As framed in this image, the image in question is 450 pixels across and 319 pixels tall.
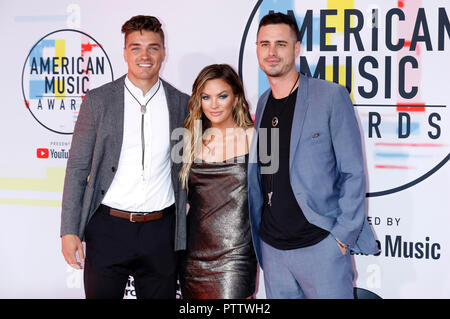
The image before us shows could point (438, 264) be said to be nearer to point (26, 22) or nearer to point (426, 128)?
point (426, 128)

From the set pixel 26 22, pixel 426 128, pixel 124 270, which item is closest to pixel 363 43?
pixel 426 128

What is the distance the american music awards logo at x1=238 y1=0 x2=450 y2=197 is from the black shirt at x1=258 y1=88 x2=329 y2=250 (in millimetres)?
904

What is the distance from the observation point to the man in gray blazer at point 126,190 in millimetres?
2645

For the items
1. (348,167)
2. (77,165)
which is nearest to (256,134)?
(348,167)

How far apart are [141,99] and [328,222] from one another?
127cm

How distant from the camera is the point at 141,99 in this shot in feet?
9.06

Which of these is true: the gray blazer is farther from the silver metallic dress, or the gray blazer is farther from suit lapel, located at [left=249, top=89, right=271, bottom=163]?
suit lapel, located at [left=249, top=89, right=271, bottom=163]

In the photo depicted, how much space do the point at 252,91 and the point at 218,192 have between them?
1.07 metres

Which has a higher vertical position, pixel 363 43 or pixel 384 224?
pixel 363 43

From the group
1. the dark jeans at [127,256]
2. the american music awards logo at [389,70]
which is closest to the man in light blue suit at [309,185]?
the dark jeans at [127,256]

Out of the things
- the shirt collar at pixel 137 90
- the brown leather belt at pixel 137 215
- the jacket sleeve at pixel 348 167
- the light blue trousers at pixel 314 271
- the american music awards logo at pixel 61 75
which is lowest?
the light blue trousers at pixel 314 271

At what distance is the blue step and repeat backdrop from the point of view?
10.3 feet

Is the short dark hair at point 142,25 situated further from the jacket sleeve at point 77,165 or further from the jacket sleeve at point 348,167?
the jacket sleeve at point 348,167

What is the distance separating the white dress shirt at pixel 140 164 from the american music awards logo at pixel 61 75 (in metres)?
1.16
